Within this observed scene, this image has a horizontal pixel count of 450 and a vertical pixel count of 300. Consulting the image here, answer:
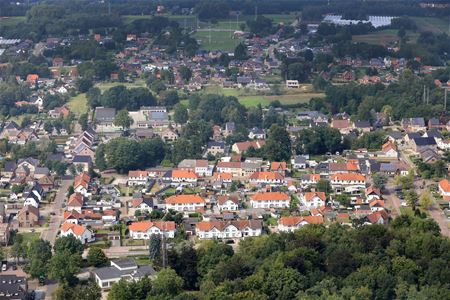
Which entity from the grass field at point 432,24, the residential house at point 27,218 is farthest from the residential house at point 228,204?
the grass field at point 432,24

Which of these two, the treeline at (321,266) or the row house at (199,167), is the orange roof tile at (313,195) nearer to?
the treeline at (321,266)

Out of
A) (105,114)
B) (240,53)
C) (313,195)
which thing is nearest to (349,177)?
(313,195)

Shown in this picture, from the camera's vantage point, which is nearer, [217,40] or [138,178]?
[138,178]

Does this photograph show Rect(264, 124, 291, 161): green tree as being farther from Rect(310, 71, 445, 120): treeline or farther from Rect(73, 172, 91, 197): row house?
Rect(73, 172, 91, 197): row house

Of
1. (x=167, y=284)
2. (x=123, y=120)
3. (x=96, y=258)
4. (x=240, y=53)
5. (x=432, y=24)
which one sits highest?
(x=167, y=284)

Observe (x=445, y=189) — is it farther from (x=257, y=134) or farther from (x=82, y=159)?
(x=82, y=159)
